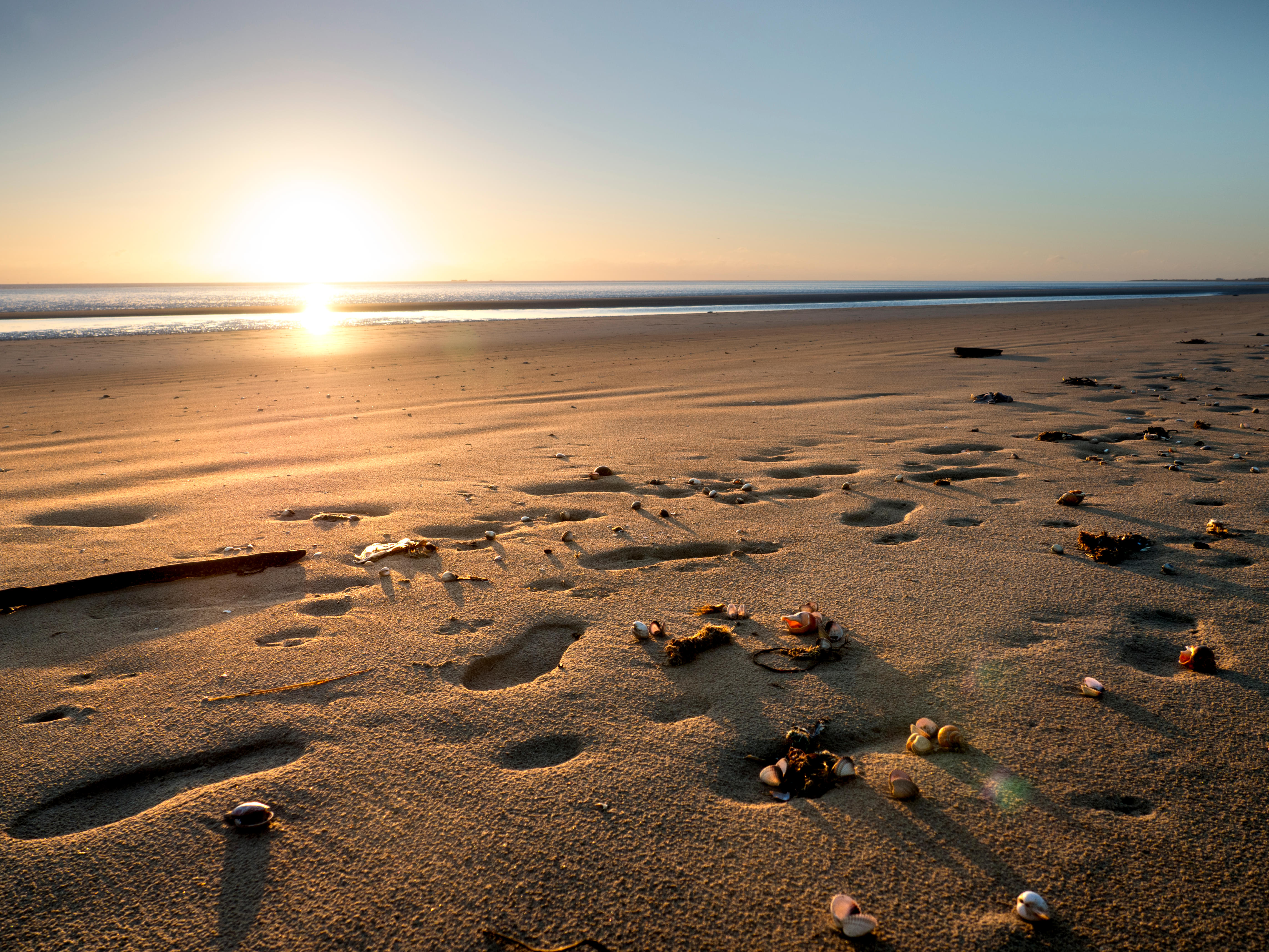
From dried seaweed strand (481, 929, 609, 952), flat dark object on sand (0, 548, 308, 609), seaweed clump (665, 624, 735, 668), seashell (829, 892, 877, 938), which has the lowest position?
dried seaweed strand (481, 929, 609, 952)

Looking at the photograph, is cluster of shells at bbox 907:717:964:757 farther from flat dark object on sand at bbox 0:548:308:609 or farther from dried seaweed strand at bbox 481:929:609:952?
flat dark object on sand at bbox 0:548:308:609

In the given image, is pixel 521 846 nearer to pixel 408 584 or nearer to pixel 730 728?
pixel 730 728

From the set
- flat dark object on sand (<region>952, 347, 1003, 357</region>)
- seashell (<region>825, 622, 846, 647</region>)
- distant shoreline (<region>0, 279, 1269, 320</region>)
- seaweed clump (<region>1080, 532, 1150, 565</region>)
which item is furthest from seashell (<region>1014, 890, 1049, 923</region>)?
distant shoreline (<region>0, 279, 1269, 320</region>)

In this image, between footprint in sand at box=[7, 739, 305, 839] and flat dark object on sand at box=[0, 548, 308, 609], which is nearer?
footprint in sand at box=[7, 739, 305, 839]

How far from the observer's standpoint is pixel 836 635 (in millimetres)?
2379

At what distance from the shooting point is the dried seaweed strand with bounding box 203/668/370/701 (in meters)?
2.08

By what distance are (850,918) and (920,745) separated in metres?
0.63

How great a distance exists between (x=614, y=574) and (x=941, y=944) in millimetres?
1869

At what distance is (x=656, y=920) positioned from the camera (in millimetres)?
1375

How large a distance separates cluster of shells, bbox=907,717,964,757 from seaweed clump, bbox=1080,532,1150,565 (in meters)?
1.64

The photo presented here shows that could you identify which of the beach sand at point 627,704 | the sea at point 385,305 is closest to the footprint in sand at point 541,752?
the beach sand at point 627,704

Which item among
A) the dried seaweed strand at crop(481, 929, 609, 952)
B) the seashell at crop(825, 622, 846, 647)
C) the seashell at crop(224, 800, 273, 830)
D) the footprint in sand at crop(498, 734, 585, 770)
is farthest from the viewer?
the seashell at crop(825, 622, 846, 647)

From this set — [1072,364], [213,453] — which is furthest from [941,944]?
[1072,364]

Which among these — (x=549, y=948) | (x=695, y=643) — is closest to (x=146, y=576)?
(x=695, y=643)
